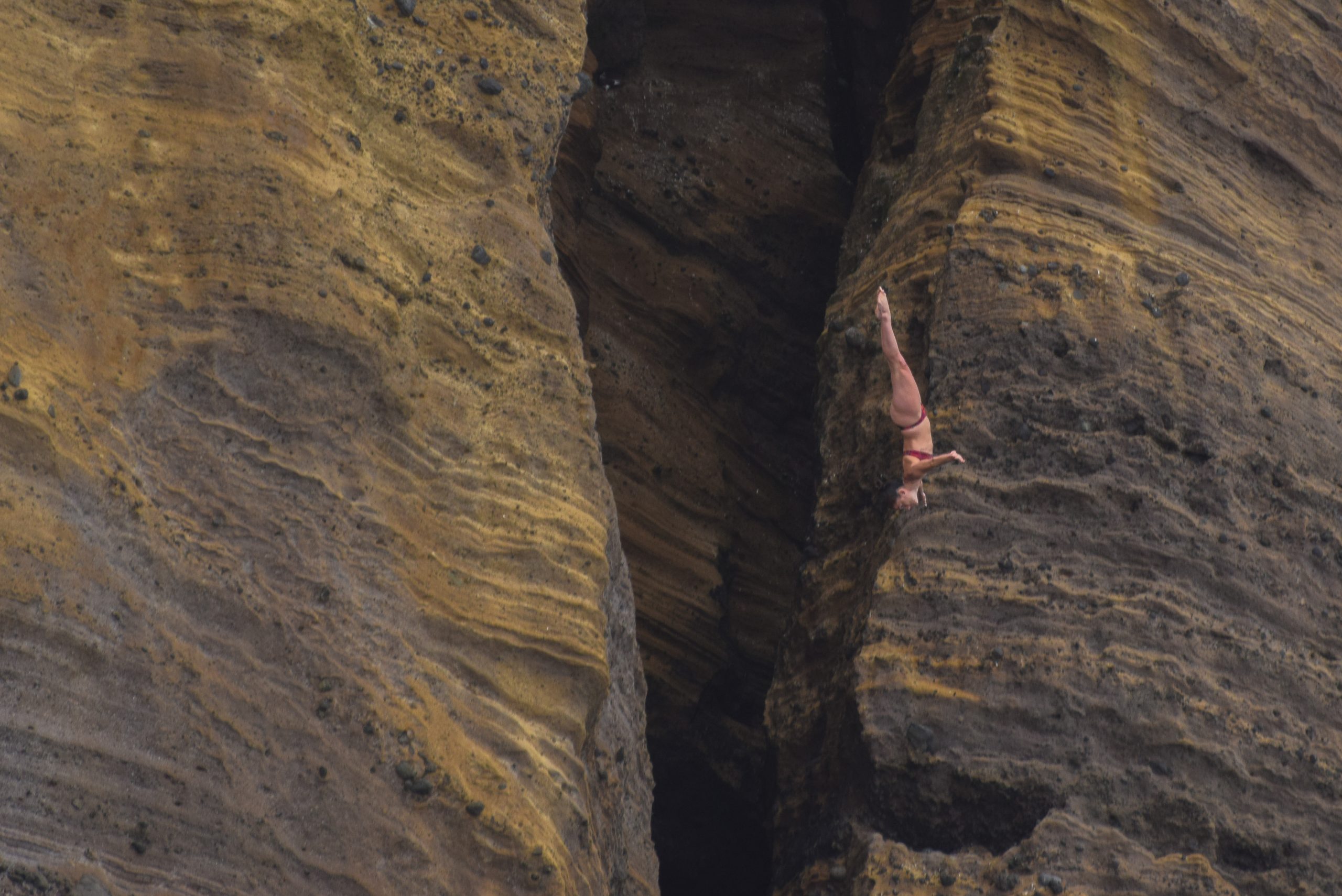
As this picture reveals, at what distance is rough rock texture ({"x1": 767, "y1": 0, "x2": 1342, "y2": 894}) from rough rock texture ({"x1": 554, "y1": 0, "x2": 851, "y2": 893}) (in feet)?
6.79

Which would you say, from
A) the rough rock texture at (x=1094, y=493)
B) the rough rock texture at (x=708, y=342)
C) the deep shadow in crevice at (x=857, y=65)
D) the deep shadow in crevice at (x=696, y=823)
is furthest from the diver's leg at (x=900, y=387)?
the deep shadow in crevice at (x=857, y=65)

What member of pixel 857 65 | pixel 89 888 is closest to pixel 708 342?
pixel 857 65

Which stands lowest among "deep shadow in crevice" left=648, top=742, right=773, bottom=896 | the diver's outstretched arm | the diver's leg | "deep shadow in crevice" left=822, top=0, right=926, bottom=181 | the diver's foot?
"deep shadow in crevice" left=648, top=742, right=773, bottom=896

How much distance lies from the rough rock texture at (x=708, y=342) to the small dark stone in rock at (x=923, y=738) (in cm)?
329

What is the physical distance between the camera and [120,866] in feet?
16.2

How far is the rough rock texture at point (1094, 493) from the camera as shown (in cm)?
671

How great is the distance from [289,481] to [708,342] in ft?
18.3

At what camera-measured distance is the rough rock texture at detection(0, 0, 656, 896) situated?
5129 mm

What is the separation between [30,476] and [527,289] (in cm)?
257

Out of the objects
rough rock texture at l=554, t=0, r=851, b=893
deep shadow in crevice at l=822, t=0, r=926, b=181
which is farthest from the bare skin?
deep shadow in crevice at l=822, t=0, r=926, b=181

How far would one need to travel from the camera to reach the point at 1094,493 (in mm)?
7172

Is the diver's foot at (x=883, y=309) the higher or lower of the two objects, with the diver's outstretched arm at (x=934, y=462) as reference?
higher

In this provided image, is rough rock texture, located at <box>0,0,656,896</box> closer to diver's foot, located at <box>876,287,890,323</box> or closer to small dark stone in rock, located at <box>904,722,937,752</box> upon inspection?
small dark stone in rock, located at <box>904,722,937,752</box>

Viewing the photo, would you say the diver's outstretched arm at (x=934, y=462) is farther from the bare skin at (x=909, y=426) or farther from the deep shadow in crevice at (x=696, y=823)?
the deep shadow in crevice at (x=696, y=823)
